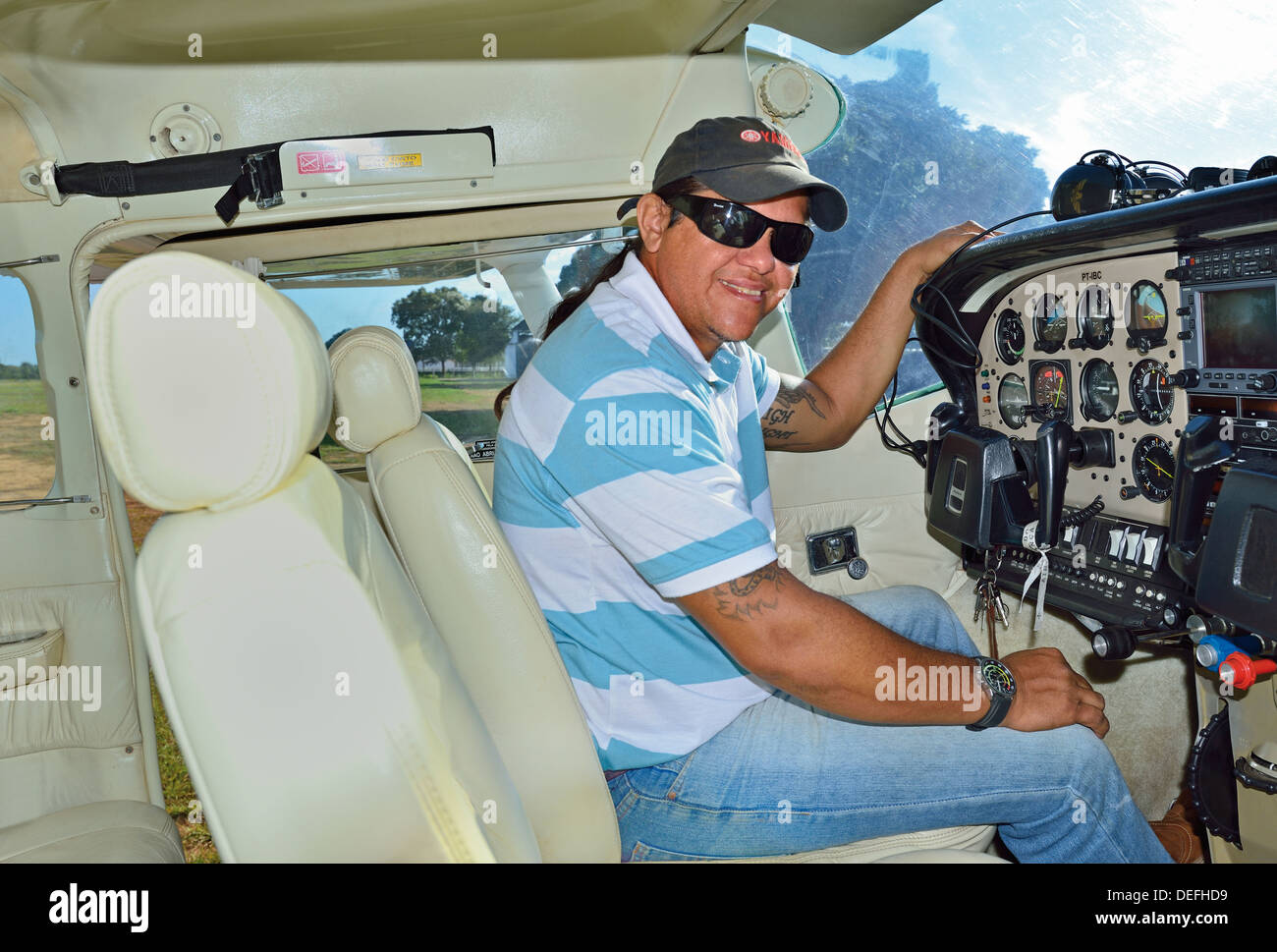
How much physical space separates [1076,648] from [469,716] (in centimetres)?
205

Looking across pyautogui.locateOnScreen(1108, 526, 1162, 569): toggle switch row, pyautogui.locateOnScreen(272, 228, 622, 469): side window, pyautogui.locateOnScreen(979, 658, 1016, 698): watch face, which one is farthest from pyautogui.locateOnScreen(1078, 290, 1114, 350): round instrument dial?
pyautogui.locateOnScreen(272, 228, 622, 469): side window

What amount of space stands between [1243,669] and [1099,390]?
743 millimetres

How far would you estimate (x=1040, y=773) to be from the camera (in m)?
1.55

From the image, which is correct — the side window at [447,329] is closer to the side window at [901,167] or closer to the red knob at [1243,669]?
the side window at [901,167]

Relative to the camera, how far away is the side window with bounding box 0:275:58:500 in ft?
7.04

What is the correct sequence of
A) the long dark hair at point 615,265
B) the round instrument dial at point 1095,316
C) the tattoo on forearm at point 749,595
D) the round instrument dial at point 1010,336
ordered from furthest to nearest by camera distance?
the round instrument dial at point 1010,336 → the round instrument dial at point 1095,316 → the long dark hair at point 615,265 → the tattoo on forearm at point 749,595

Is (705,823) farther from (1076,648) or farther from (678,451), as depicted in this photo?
(1076,648)

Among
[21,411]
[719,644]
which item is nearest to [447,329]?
[21,411]

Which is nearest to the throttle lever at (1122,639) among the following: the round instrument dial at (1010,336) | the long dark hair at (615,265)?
the round instrument dial at (1010,336)

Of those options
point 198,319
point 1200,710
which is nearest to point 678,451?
point 198,319

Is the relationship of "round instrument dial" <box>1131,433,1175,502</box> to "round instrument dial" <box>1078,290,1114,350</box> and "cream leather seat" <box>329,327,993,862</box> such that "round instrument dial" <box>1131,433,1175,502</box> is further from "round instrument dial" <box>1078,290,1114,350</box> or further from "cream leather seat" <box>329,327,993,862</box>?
"cream leather seat" <box>329,327,993,862</box>

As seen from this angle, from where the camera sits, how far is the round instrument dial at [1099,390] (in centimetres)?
209

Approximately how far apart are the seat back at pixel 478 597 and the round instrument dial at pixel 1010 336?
148cm

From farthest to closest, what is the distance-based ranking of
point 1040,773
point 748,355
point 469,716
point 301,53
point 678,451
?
point 748,355
point 301,53
point 1040,773
point 678,451
point 469,716
